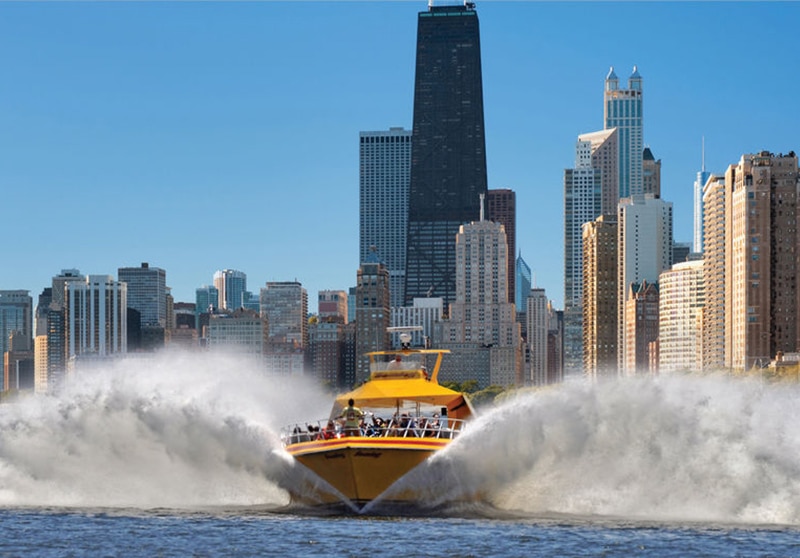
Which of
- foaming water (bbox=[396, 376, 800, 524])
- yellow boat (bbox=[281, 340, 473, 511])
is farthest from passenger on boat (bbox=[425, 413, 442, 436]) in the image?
foaming water (bbox=[396, 376, 800, 524])

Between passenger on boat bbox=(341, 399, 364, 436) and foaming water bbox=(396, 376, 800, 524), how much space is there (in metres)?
A: 3.28

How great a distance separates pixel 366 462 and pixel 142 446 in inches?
489

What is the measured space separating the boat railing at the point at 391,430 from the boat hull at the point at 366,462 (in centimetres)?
87

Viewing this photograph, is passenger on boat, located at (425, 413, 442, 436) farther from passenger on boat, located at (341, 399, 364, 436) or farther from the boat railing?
passenger on boat, located at (341, 399, 364, 436)

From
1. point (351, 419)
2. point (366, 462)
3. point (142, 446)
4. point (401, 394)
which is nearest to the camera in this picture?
point (366, 462)

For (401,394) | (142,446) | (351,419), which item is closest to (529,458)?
(351,419)

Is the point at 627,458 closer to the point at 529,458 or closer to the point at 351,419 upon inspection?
the point at 529,458

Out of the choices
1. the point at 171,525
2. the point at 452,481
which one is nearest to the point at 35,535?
the point at 171,525

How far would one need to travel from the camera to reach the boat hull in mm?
55938

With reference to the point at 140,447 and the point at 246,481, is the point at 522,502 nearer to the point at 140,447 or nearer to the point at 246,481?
the point at 246,481

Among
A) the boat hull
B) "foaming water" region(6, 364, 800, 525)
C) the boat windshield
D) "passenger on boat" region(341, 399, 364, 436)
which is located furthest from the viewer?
the boat windshield

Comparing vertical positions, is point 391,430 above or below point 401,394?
below

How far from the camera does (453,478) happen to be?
5728 centimetres

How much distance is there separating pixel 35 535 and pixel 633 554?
1938 cm
